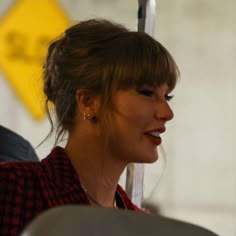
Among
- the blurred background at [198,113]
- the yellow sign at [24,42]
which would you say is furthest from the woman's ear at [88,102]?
the blurred background at [198,113]

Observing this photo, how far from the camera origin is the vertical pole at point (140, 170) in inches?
59.0

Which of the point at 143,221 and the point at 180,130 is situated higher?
the point at 143,221

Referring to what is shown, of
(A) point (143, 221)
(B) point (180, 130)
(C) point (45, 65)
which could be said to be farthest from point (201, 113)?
(A) point (143, 221)

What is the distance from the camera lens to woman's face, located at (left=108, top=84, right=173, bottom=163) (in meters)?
1.15

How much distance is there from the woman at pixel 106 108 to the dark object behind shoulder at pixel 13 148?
275 mm

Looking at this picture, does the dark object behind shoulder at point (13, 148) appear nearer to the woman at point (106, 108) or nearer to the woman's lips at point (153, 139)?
the woman at point (106, 108)

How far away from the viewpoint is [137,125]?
1148 mm

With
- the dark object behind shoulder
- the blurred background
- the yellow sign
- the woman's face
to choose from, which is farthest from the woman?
the blurred background

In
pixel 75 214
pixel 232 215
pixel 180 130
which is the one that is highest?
pixel 75 214

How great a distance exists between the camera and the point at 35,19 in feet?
8.39

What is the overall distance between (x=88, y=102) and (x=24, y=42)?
4.74 feet

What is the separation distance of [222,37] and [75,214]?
2296mm

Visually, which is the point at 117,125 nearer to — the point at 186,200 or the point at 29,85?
the point at 29,85

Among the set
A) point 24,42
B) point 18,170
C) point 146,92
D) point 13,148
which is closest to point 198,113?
point 24,42
